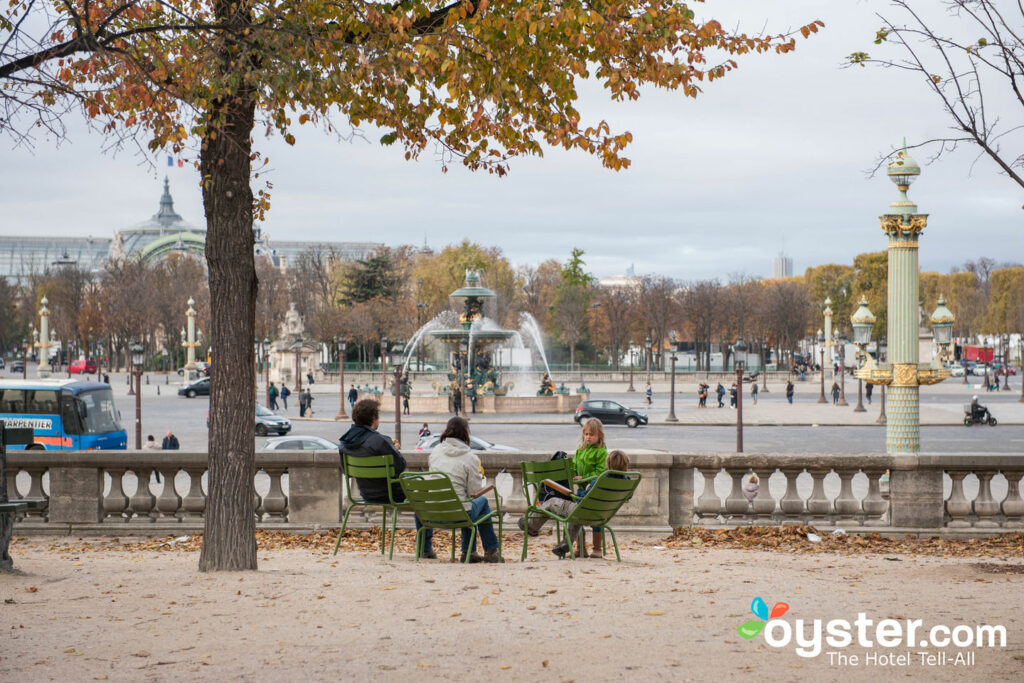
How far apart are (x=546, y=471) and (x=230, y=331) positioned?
3010 millimetres

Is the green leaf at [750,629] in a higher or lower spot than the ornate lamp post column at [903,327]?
lower

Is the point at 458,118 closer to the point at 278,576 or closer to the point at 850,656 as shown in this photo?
the point at 278,576

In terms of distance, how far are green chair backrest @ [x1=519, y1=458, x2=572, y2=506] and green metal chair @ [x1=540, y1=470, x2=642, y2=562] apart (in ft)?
1.46

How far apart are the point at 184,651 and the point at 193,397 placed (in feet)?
196

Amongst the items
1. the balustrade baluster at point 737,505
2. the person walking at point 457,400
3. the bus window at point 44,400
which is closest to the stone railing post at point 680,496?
the balustrade baluster at point 737,505

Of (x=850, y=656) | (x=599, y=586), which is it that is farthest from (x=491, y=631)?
(x=850, y=656)

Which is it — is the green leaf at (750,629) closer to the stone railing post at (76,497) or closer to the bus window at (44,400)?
the stone railing post at (76,497)

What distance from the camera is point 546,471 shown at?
9453 mm

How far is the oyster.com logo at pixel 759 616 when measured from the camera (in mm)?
6324

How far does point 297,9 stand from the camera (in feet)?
27.4

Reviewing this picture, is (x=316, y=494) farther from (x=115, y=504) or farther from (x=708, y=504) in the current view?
(x=708, y=504)


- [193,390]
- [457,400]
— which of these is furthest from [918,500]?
[193,390]

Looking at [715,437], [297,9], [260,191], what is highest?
[297,9]

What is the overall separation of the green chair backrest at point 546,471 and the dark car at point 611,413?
32764mm
